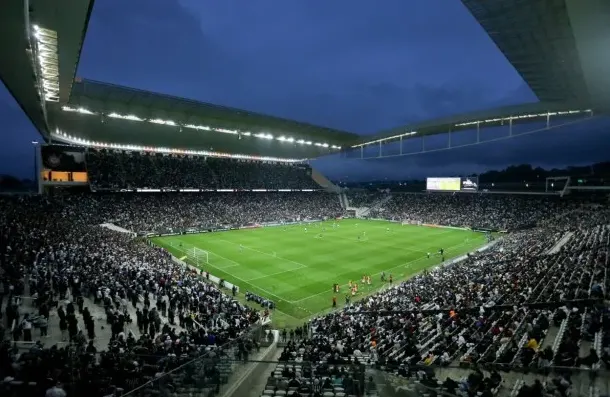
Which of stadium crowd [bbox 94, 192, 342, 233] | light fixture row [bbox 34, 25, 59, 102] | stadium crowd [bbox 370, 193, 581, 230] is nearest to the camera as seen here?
light fixture row [bbox 34, 25, 59, 102]

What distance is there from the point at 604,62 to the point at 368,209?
6254 cm

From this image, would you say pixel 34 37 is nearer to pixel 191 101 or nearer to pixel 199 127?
pixel 191 101

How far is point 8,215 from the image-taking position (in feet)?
88.3

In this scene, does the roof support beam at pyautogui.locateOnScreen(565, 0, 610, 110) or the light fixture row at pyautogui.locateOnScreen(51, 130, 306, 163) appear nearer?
the roof support beam at pyautogui.locateOnScreen(565, 0, 610, 110)

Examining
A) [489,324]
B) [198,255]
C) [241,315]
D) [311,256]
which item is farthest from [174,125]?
[489,324]

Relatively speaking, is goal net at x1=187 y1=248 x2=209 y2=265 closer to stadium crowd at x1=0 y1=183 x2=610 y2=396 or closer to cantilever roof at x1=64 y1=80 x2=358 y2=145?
stadium crowd at x1=0 y1=183 x2=610 y2=396

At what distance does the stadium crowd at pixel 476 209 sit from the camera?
173 feet

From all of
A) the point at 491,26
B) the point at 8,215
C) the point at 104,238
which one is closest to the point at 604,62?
the point at 491,26

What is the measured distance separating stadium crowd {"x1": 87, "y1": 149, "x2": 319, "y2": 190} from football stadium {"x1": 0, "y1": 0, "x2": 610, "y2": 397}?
0.53 metres

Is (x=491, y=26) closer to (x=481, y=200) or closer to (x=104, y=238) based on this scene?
(x=104, y=238)

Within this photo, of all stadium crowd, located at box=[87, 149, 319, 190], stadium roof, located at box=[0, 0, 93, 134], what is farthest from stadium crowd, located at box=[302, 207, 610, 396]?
→ stadium crowd, located at box=[87, 149, 319, 190]

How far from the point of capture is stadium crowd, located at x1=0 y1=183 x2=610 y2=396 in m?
8.54

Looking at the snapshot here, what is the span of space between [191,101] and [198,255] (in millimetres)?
14965

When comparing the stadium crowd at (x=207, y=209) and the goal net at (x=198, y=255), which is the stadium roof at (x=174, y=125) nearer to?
the stadium crowd at (x=207, y=209)
